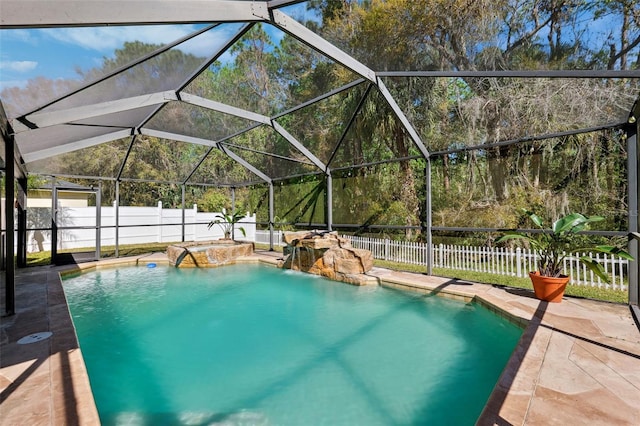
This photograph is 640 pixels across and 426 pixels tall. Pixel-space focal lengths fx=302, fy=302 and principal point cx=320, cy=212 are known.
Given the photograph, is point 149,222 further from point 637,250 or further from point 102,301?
point 637,250

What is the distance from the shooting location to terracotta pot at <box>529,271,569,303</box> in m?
4.80

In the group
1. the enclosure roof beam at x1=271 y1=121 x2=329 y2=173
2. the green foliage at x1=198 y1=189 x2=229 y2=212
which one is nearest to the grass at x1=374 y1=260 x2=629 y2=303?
the enclosure roof beam at x1=271 y1=121 x2=329 y2=173

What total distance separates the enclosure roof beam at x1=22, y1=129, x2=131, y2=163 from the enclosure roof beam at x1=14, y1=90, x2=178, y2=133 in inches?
113

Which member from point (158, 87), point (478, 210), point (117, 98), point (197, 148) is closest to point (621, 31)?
point (478, 210)

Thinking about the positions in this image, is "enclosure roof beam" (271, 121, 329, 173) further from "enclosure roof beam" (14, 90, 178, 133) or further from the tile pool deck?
the tile pool deck

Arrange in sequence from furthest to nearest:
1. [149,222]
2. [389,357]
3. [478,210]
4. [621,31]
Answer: [149,222] → [478,210] → [621,31] → [389,357]

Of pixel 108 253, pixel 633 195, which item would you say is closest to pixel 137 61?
pixel 633 195

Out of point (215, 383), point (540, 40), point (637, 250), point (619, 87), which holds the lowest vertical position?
point (215, 383)

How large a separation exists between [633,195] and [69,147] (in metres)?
11.7

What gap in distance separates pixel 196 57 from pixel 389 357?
5.35m

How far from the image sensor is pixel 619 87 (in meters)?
4.27

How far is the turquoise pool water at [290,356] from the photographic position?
280 centimetres

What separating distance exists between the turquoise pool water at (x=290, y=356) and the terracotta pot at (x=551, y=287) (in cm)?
98

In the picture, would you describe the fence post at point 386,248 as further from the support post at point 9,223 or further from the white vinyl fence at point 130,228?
the support post at point 9,223
